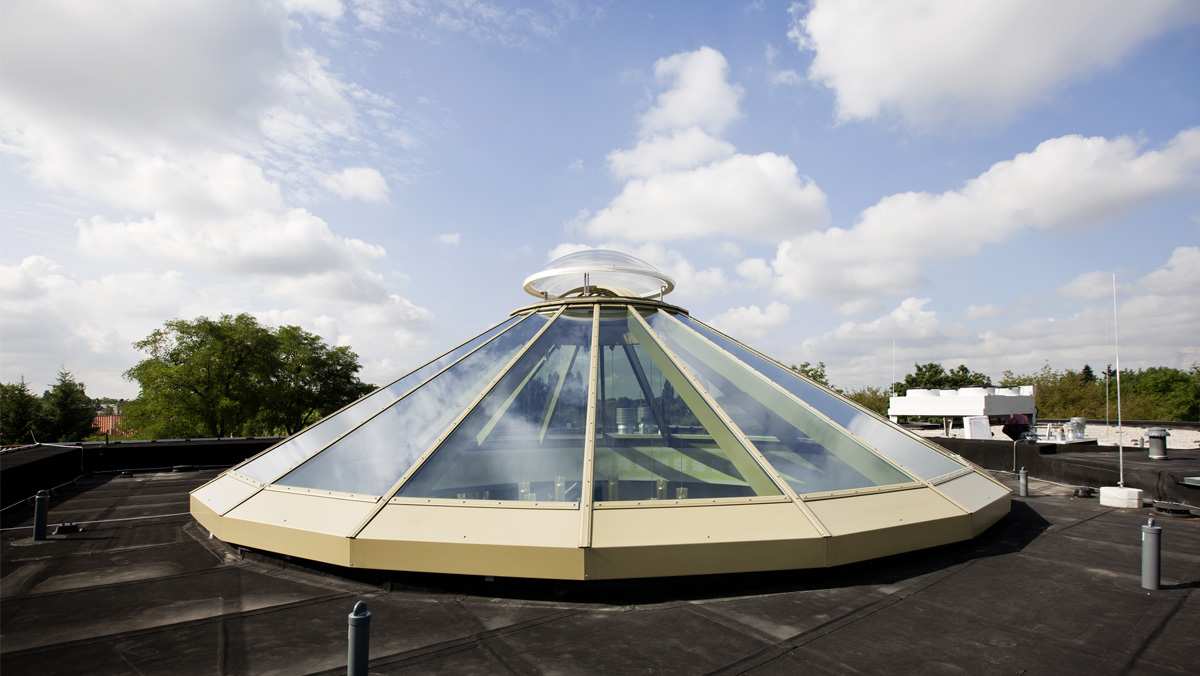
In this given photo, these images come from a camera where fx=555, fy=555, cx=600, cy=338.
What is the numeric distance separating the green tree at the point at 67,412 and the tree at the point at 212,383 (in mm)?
7367

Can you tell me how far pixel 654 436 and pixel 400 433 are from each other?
10.3 feet

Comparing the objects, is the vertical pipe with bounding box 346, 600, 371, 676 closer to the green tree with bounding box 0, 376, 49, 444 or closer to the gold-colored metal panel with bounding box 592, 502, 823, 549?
the gold-colored metal panel with bounding box 592, 502, 823, 549

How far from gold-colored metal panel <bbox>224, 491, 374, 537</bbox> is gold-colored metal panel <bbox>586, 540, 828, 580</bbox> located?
97.7 inches

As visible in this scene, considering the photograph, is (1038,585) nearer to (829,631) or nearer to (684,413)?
(829,631)

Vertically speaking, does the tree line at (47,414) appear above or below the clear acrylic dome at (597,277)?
below

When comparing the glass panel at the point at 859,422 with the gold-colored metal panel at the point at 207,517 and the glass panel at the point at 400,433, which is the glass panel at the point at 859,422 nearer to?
the glass panel at the point at 400,433

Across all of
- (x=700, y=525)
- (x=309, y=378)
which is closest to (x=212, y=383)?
(x=309, y=378)

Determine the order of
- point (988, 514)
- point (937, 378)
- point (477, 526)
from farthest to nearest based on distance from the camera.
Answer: point (937, 378) → point (988, 514) → point (477, 526)

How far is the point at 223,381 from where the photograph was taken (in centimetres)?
3872

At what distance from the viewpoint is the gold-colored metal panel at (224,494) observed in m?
6.79

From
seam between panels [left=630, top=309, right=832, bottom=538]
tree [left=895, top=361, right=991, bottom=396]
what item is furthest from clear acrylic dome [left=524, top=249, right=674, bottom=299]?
tree [left=895, top=361, right=991, bottom=396]

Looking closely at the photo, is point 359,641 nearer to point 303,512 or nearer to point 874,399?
point 303,512

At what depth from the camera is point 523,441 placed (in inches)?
247

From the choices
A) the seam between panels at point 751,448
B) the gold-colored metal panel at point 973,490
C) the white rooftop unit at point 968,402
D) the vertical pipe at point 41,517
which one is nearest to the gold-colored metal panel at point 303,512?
the vertical pipe at point 41,517
